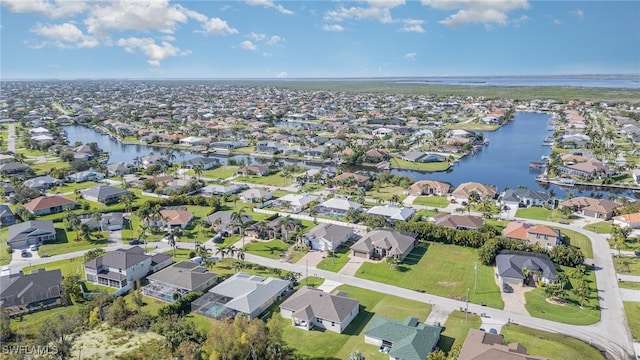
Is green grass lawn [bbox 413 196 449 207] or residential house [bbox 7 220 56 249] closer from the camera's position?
residential house [bbox 7 220 56 249]

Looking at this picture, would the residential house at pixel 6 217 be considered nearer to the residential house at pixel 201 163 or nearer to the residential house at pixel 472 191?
the residential house at pixel 201 163

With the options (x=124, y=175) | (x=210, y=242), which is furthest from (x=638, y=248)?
(x=124, y=175)

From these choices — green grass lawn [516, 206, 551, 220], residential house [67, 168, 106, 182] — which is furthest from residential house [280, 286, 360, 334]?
residential house [67, 168, 106, 182]

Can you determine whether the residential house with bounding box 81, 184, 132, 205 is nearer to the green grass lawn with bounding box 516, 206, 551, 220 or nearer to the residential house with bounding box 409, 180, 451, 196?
the residential house with bounding box 409, 180, 451, 196

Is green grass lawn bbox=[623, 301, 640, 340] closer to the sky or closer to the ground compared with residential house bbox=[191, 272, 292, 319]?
→ closer to the ground

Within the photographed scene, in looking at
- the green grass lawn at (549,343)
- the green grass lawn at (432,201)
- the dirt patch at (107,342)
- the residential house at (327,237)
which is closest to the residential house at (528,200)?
the green grass lawn at (432,201)

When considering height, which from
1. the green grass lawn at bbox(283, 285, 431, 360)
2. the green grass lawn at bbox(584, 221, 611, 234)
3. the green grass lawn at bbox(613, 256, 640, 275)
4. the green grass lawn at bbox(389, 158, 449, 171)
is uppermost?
the green grass lawn at bbox(389, 158, 449, 171)

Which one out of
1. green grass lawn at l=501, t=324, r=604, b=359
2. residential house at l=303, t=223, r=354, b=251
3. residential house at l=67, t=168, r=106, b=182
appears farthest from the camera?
residential house at l=67, t=168, r=106, b=182
